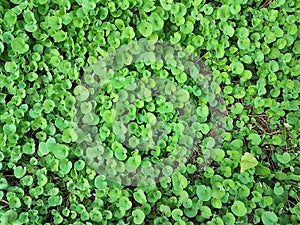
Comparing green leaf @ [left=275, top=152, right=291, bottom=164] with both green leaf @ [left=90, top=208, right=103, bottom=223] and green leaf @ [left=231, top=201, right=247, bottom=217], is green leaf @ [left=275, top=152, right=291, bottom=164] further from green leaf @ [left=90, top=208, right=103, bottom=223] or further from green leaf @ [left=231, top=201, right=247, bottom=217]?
green leaf @ [left=90, top=208, right=103, bottom=223]

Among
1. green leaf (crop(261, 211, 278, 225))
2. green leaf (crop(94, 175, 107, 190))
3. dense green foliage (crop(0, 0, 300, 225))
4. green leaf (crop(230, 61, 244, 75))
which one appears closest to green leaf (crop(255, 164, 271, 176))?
dense green foliage (crop(0, 0, 300, 225))

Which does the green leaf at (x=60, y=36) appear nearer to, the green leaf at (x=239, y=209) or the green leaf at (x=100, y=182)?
the green leaf at (x=100, y=182)

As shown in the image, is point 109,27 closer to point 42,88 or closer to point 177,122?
point 42,88

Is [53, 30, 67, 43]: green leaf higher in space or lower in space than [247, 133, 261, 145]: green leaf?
higher

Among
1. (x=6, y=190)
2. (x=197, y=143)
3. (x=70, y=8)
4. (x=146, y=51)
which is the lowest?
(x=6, y=190)

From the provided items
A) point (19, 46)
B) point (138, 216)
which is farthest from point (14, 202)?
point (19, 46)

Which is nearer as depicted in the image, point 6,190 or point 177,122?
point 6,190

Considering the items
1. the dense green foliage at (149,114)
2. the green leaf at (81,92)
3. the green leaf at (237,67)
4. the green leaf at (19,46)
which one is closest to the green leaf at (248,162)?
the dense green foliage at (149,114)

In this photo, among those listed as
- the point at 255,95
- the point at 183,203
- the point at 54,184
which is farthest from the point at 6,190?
the point at 255,95
